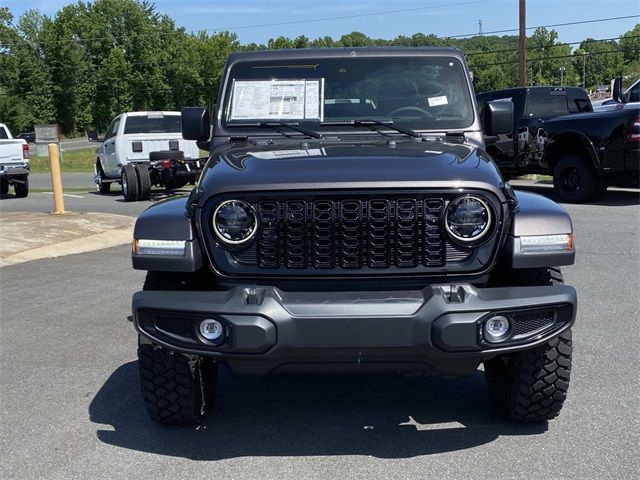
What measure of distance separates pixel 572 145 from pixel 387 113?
9488 mm

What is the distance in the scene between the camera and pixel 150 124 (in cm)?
1748

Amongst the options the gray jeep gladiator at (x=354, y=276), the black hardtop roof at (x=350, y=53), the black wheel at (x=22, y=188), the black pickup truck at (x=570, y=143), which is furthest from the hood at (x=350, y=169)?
the black wheel at (x=22, y=188)

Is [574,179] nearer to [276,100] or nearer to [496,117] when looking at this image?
[496,117]

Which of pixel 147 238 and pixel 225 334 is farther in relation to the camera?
pixel 147 238

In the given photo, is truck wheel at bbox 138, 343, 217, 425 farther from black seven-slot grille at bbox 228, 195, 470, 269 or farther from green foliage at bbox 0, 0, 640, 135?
green foliage at bbox 0, 0, 640, 135

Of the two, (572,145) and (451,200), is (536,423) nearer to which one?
(451,200)

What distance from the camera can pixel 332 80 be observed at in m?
4.93

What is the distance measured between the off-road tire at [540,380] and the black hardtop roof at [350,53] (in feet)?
7.00

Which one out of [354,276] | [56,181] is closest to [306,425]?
[354,276]

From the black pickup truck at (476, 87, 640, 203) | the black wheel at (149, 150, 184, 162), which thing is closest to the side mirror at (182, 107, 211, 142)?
the black pickup truck at (476, 87, 640, 203)

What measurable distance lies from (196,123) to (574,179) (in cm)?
987

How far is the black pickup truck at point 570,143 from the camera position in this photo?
40.6 ft

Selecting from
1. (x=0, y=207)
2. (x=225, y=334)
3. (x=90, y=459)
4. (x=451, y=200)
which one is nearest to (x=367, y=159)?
(x=451, y=200)

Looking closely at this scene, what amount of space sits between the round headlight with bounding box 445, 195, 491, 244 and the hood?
0.08 m
